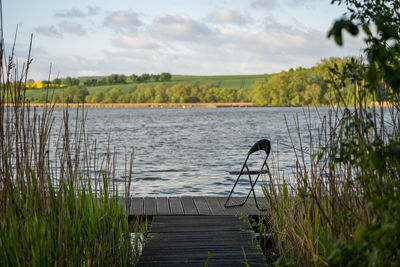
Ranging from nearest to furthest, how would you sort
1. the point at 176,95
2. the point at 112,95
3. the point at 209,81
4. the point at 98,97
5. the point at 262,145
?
the point at 262,145 < the point at 112,95 < the point at 98,97 < the point at 176,95 < the point at 209,81

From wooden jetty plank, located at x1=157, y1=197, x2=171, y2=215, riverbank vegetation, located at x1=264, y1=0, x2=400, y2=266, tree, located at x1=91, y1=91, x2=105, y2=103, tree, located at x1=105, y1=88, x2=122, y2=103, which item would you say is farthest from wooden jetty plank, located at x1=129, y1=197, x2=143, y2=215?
tree, located at x1=91, y1=91, x2=105, y2=103

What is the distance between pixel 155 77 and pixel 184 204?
395ft

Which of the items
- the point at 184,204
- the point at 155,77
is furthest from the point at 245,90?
the point at 184,204

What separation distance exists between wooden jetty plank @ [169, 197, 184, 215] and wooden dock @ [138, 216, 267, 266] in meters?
0.20

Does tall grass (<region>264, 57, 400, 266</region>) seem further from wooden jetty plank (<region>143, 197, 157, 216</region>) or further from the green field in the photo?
the green field

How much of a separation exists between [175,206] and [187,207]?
0.15 meters

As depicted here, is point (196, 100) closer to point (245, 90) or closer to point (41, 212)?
point (245, 90)

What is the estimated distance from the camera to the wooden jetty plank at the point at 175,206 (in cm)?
505

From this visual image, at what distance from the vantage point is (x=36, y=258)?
2.51m

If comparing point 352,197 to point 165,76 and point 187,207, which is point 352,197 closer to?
point 187,207

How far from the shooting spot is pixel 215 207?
5320 millimetres

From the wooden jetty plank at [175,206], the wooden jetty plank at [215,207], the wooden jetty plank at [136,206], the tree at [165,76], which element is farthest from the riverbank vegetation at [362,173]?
the tree at [165,76]

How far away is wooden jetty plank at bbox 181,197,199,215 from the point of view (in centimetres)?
505

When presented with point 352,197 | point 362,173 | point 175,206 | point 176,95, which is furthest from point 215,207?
point 176,95
